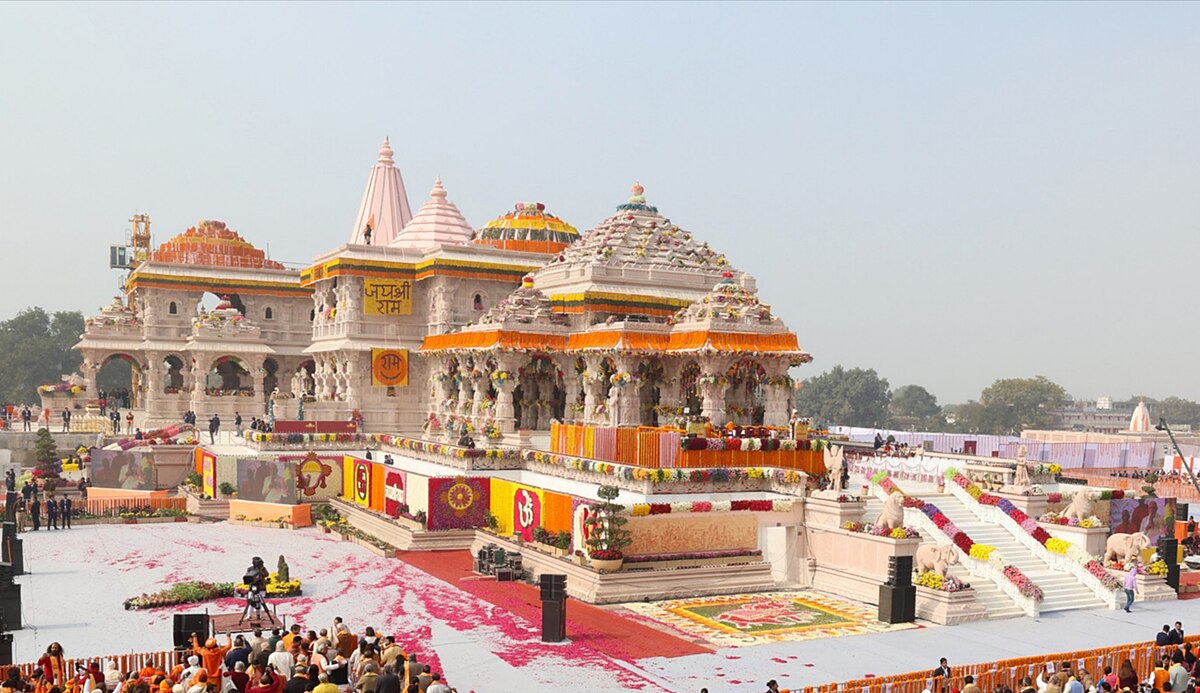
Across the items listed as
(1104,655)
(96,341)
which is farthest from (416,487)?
(96,341)

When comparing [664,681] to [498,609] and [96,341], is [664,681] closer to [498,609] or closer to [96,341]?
[498,609]

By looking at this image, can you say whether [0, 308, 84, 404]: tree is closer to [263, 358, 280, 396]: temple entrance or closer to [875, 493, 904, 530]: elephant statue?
[263, 358, 280, 396]: temple entrance

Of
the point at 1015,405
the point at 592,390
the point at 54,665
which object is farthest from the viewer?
the point at 1015,405

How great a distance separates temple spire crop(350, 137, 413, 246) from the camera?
196ft

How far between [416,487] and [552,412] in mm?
12810

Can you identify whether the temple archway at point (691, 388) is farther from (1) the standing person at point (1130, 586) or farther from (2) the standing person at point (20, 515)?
(2) the standing person at point (20, 515)

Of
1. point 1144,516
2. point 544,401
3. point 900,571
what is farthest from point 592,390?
point 900,571

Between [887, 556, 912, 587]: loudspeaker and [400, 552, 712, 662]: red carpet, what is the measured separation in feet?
15.4

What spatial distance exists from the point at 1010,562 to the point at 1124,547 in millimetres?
2670

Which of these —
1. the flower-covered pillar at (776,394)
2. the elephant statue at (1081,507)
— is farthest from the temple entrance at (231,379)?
the elephant statue at (1081,507)

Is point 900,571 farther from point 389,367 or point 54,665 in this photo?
point 389,367

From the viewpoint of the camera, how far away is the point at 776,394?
115 feet

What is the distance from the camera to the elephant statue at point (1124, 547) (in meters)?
24.5

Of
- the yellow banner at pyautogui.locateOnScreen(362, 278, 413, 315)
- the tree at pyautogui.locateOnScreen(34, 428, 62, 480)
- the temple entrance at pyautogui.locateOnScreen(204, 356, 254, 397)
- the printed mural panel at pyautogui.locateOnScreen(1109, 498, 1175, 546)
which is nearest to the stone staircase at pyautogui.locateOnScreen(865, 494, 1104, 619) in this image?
the printed mural panel at pyautogui.locateOnScreen(1109, 498, 1175, 546)
